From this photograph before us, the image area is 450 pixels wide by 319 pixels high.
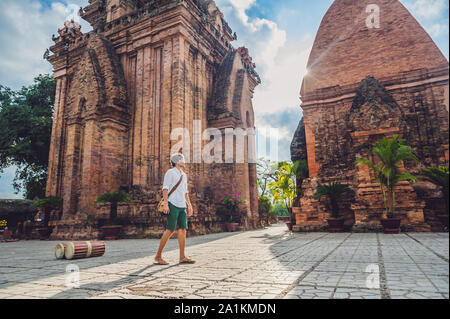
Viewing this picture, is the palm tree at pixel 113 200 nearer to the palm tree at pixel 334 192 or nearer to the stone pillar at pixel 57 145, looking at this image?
the stone pillar at pixel 57 145

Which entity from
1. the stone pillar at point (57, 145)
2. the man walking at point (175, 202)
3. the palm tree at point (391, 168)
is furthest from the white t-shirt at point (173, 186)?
the stone pillar at point (57, 145)

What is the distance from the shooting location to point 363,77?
37.4 ft

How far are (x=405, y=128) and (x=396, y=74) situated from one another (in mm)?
2297

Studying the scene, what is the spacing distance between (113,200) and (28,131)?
11.3 m

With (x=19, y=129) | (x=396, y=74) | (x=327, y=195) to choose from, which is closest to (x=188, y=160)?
(x=327, y=195)

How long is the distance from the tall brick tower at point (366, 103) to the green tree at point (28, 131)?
15.8 metres

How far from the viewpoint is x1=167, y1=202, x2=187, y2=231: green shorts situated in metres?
4.30

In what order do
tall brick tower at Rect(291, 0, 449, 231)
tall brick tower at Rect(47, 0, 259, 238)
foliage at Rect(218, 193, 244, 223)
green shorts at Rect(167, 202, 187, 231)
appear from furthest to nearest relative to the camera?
foliage at Rect(218, 193, 244, 223) → tall brick tower at Rect(47, 0, 259, 238) → tall brick tower at Rect(291, 0, 449, 231) → green shorts at Rect(167, 202, 187, 231)

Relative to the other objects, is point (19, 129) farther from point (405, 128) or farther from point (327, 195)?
point (405, 128)

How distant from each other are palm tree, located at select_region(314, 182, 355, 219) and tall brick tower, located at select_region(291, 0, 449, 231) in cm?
37

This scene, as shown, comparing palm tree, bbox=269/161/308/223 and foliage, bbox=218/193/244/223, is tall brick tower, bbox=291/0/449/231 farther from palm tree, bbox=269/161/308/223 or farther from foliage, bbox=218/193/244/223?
foliage, bbox=218/193/244/223

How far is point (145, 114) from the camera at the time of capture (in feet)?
43.6

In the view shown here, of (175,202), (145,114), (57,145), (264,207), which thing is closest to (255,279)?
(175,202)

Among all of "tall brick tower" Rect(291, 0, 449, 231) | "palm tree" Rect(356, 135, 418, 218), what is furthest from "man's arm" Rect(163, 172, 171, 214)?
"tall brick tower" Rect(291, 0, 449, 231)
